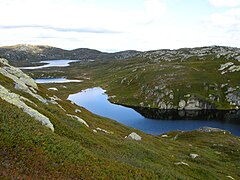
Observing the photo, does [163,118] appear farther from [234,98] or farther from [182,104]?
[234,98]

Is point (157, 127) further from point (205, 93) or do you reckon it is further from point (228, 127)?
point (205, 93)

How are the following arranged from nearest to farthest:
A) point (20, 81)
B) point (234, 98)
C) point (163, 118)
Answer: point (20, 81) < point (163, 118) < point (234, 98)

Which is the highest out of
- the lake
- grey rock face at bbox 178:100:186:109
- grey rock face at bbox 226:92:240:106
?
grey rock face at bbox 226:92:240:106

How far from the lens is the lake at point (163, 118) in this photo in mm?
135000

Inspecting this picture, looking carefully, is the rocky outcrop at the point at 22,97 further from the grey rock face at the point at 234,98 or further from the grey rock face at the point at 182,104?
the grey rock face at the point at 234,98

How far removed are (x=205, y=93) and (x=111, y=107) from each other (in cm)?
7050

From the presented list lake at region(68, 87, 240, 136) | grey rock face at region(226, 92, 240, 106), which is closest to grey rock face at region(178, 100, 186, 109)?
lake at region(68, 87, 240, 136)

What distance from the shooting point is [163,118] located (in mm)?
156625

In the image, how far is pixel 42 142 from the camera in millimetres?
19219

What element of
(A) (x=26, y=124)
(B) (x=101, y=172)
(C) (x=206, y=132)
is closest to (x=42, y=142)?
(A) (x=26, y=124)

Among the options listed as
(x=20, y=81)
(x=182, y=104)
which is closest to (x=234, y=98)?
(x=182, y=104)

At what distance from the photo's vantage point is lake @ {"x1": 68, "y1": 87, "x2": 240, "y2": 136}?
13500cm

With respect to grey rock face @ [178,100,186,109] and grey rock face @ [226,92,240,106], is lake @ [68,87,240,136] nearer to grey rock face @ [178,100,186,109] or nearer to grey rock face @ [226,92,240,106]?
grey rock face @ [178,100,186,109]

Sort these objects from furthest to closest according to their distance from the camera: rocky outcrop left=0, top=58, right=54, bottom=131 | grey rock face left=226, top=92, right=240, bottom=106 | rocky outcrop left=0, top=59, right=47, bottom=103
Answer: grey rock face left=226, top=92, right=240, bottom=106 → rocky outcrop left=0, top=59, right=47, bottom=103 → rocky outcrop left=0, top=58, right=54, bottom=131
